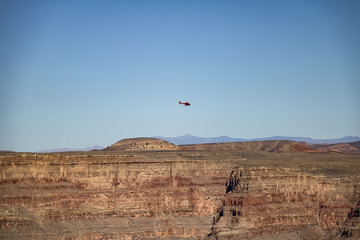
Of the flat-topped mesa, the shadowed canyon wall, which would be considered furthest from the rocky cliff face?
the flat-topped mesa

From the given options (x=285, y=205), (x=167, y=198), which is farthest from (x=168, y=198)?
(x=285, y=205)

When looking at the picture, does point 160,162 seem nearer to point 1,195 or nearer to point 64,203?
point 64,203

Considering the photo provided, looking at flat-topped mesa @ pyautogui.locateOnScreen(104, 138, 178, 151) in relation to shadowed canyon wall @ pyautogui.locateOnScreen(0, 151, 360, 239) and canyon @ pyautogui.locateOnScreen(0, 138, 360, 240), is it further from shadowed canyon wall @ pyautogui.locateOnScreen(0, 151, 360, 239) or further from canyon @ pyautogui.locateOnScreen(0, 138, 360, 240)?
shadowed canyon wall @ pyautogui.locateOnScreen(0, 151, 360, 239)

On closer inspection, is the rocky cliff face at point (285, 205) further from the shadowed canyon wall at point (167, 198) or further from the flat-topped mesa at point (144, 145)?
the flat-topped mesa at point (144, 145)

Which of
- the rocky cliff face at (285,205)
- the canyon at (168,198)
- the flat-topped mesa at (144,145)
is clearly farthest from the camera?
the flat-topped mesa at (144,145)

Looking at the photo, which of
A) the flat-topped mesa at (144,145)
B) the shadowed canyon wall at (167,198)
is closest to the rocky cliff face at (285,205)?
the shadowed canyon wall at (167,198)

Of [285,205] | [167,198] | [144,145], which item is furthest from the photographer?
[144,145]

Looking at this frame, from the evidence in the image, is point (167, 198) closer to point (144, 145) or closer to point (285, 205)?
point (285, 205)
